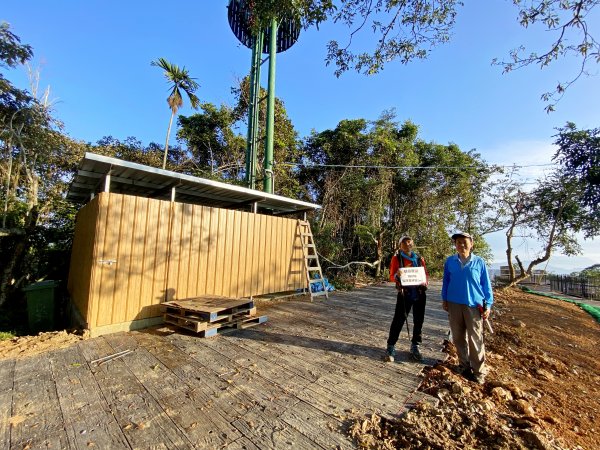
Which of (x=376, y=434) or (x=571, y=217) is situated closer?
(x=376, y=434)

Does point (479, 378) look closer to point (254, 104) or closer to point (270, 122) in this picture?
point (270, 122)

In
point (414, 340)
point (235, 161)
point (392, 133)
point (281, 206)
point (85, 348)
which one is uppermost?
point (392, 133)

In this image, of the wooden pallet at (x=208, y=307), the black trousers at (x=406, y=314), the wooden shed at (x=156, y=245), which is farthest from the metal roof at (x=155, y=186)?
the black trousers at (x=406, y=314)

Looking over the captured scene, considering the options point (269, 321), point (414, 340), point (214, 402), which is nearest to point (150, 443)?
point (214, 402)

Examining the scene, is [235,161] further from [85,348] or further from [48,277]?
[85,348]

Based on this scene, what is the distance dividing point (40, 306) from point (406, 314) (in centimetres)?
726

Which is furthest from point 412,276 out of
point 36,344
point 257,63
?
point 257,63

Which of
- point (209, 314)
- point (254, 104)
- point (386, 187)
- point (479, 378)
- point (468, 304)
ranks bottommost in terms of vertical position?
point (479, 378)

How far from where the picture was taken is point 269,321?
206 inches

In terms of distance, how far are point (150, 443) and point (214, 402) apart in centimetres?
59

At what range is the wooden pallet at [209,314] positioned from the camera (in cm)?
425

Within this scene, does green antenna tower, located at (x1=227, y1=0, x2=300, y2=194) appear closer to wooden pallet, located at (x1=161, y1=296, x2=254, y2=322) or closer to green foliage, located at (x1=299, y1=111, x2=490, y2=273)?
green foliage, located at (x1=299, y1=111, x2=490, y2=273)

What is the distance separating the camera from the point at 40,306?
5.96 meters

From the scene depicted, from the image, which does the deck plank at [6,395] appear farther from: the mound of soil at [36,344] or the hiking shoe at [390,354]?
the hiking shoe at [390,354]
